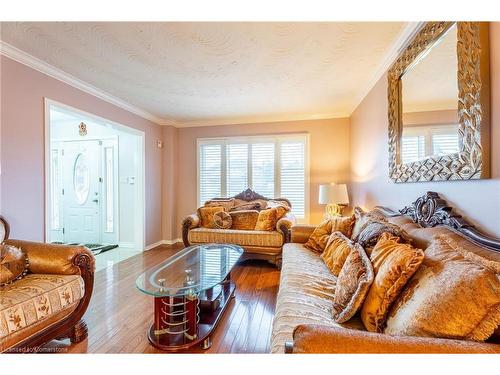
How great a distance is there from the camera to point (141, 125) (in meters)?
4.03

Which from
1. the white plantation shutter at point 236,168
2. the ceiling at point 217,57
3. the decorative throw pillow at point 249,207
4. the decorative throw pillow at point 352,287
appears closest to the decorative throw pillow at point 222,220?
the decorative throw pillow at point 249,207

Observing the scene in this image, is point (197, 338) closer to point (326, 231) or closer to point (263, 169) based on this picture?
point (326, 231)

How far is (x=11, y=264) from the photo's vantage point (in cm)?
156

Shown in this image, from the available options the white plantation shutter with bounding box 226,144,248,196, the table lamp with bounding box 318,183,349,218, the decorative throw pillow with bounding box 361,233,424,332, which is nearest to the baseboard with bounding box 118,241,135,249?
the white plantation shutter with bounding box 226,144,248,196

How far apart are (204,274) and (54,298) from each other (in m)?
0.99

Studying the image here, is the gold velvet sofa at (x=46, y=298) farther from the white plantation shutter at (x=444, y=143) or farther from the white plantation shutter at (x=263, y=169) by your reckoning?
the white plantation shutter at (x=263, y=169)

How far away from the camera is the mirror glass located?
1324 millimetres

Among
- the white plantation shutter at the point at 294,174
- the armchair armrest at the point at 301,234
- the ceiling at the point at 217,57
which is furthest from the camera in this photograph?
the white plantation shutter at the point at 294,174

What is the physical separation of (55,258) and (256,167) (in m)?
3.30

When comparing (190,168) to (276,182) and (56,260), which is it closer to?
(276,182)

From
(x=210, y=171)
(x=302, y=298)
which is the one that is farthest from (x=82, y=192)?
(x=302, y=298)

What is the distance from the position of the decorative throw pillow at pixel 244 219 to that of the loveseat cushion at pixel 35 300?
2.23 meters

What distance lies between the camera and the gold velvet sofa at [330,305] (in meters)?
0.75
